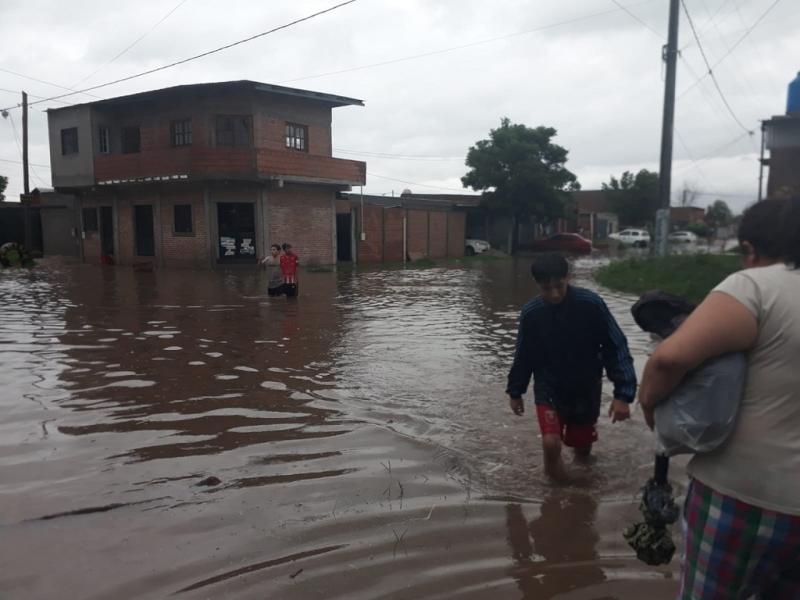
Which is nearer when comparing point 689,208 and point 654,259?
point 654,259

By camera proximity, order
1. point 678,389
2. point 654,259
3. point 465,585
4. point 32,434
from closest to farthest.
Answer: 1. point 678,389
2. point 465,585
3. point 32,434
4. point 654,259

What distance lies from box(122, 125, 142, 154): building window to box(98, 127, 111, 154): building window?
80 cm

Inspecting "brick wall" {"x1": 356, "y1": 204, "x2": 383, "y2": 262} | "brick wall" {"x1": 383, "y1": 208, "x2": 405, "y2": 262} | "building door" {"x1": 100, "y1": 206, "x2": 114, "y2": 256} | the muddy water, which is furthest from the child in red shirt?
"building door" {"x1": 100, "y1": 206, "x2": 114, "y2": 256}

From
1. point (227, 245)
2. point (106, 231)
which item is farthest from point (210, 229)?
point (106, 231)

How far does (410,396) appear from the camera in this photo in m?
7.15

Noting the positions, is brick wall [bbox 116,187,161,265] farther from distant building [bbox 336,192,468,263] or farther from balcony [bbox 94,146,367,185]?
distant building [bbox 336,192,468,263]

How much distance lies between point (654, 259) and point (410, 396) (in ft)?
50.1

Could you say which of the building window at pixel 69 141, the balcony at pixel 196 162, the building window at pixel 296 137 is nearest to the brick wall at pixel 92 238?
the building window at pixel 69 141

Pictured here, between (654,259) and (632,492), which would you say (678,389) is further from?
(654,259)

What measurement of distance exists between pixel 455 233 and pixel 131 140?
59.4 ft

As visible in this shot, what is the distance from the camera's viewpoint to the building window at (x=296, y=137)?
2905 cm

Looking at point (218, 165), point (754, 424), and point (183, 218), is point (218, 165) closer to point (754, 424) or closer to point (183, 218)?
point (183, 218)

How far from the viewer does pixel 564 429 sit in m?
4.79

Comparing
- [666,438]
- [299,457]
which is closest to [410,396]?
[299,457]
